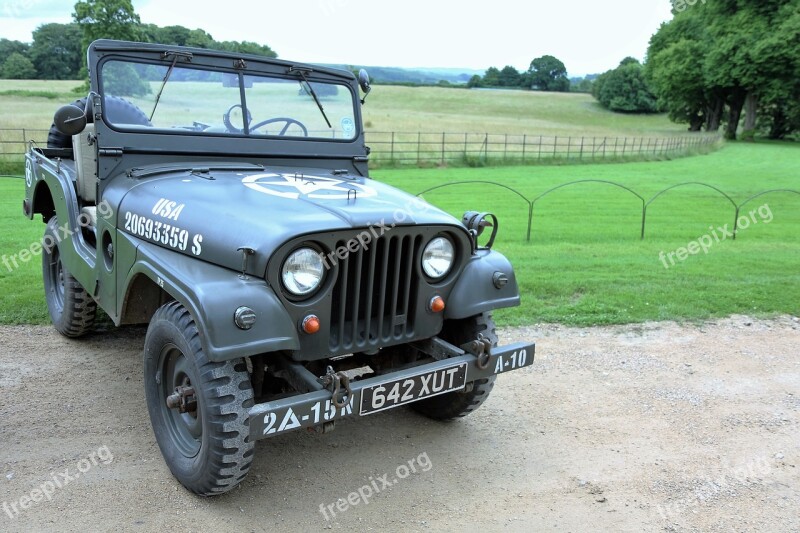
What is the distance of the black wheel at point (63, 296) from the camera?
5387 millimetres

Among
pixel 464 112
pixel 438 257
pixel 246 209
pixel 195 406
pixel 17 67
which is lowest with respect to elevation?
pixel 195 406

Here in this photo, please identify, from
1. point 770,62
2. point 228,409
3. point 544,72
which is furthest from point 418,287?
point 544,72

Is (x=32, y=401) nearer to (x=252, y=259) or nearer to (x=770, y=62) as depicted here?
(x=252, y=259)

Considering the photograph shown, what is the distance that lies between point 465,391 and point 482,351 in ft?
1.78

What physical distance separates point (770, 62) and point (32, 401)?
1854 inches

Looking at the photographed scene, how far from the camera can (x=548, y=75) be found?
7550cm

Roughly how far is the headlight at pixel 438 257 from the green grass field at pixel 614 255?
9.73ft

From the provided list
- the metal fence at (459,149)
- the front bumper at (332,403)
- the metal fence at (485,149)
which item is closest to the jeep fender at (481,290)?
the front bumper at (332,403)

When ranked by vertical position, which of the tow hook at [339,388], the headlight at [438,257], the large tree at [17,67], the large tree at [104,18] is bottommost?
the tow hook at [339,388]

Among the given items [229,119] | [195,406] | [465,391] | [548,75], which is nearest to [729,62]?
[548,75]

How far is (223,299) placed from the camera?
308 cm

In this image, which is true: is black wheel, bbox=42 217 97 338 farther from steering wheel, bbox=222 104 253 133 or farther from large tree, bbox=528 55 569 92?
large tree, bbox=528 55 569 92

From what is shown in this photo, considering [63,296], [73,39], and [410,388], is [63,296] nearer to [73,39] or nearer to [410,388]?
[410,388]

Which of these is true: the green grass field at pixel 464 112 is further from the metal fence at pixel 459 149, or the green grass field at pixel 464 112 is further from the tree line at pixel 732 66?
the tree line at pixel 732 66
